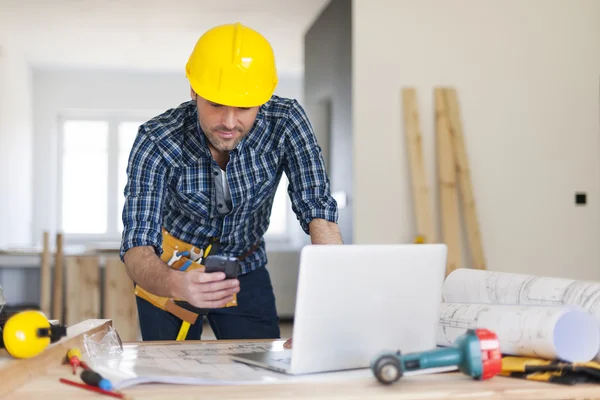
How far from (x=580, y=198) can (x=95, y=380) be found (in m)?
4.32

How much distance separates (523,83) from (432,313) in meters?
3.78

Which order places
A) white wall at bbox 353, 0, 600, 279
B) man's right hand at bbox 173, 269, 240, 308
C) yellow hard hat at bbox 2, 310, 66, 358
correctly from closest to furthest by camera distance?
yellow hard hat at bbox 2, 310, 66, 358 → man's right hand at bbox 173, 269, 240, 308 → white wall at bbox 353, 0, 600, 279

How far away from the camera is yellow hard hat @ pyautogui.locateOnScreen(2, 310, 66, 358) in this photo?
48.8 inches

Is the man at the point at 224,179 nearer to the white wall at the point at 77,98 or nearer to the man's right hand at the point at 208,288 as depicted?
the man's right hand at the point at 208,288

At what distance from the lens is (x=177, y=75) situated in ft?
31.8

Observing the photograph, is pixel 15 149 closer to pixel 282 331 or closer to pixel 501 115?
pixel 282 331

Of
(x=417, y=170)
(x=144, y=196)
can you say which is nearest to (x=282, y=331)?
(x=417, y=170)

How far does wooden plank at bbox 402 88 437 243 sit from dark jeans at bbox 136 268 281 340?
2352mm

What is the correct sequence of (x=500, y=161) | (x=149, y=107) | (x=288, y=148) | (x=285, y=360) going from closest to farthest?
(x=285, y=360)
(x=288, y=148)
(x=500, y=161)
(x=149, y=107)

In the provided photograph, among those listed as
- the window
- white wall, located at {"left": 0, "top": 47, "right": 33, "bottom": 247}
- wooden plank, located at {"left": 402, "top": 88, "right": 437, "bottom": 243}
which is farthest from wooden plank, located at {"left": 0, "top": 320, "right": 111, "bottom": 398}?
the window

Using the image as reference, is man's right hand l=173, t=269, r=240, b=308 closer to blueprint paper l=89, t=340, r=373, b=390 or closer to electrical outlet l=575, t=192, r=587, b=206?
blueprint paper l=89, t=340, r=373, b=390

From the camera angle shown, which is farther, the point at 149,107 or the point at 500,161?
the point at 149,107

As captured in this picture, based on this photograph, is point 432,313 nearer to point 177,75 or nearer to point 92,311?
point 92,311

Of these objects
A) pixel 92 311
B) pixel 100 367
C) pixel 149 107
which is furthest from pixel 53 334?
pixel 149 107
